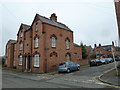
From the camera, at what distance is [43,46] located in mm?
19547

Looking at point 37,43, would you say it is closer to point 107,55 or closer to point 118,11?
point 118,11

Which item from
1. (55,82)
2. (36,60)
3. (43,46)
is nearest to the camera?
(55,82)

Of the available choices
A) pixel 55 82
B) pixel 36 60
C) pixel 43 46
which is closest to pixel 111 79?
pixel 55 82

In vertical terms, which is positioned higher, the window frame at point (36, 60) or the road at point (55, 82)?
the window frame at point (36, 60)

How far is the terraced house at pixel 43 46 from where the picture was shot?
19.8 meters

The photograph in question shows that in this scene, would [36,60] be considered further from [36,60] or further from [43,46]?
[43,46]

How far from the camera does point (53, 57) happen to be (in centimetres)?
2070

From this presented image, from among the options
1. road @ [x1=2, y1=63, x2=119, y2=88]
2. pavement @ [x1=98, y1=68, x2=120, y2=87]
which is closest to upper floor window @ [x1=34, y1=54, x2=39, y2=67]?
road @ [x1=2, y1=63, x2=119, y2=88]

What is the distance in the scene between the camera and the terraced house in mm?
19800

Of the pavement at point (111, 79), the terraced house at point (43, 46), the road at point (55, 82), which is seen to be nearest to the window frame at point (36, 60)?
the terraced house at point (43, 46)

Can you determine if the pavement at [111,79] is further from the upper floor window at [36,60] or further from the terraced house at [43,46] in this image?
the upper floor window at [36,60]

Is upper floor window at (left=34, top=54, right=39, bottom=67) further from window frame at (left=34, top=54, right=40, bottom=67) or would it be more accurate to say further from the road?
the road

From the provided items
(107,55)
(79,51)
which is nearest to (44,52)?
(79,51)

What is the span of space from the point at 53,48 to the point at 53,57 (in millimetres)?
1634
